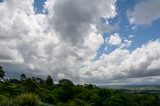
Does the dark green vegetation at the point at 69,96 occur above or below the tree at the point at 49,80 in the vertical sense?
below

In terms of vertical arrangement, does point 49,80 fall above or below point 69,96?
above

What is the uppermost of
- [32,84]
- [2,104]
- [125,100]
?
[32,84]

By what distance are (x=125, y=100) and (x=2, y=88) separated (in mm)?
22958

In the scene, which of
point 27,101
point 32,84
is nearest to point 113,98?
point 32,84

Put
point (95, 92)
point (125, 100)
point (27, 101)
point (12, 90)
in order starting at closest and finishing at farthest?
point (27, 101) < point (12, 90) < point (125, 100) < point (95, 92)

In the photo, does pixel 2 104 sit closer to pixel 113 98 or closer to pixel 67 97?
pixel 113 98

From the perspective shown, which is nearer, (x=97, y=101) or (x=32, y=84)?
(x=97, y=101)

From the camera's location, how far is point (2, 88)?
56.8m

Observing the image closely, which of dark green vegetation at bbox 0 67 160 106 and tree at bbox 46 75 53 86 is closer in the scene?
dark green vegetation at bbox 0 67 160 106

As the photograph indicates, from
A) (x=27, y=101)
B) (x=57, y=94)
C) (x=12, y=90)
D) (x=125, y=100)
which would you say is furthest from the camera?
(x=57, y=94)

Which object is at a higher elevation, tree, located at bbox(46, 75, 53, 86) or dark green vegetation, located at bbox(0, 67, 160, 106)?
tree, located at bbox(46, 75, 53, 86)

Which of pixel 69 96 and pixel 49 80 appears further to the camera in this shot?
pixel 49 80

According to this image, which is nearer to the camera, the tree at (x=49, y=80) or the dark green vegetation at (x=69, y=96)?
the dark green vegetation at (x=69, y=96)

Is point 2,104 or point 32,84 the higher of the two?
point 32,84
